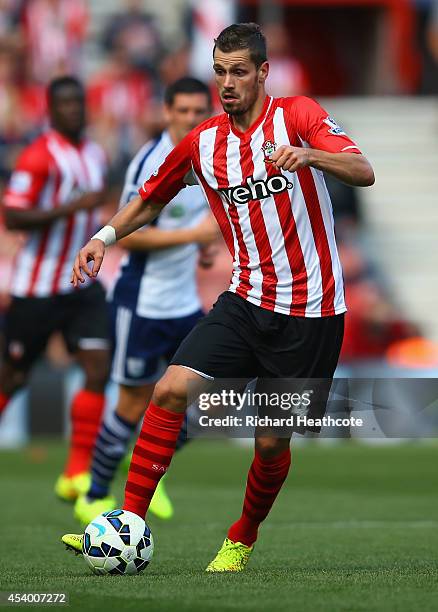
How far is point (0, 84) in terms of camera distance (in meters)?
16.2

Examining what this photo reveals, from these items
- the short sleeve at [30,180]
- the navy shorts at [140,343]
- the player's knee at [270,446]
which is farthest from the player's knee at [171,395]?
the short sleeve at [30,180]

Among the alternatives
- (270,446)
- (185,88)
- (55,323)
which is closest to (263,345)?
(270,446)

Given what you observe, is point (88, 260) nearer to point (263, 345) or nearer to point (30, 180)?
point (263, 345)

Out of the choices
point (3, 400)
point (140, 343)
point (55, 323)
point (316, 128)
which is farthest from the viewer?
point (3, 400)

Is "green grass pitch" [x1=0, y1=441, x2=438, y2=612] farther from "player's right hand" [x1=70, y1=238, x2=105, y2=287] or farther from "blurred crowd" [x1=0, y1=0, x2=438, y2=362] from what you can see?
"blurred crowd" [x1=0, y1=0, x2=438, y2=362]

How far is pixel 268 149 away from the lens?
17.9 ft

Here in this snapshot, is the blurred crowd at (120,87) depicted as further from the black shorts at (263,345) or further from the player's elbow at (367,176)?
the player's elbow at (367,176)

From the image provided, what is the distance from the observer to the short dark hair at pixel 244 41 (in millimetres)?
5426

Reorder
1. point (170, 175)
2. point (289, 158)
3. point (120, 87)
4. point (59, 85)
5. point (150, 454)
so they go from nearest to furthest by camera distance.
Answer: point (289, 158), point (150, 454), point (170, 175), point (59, 85), point (120, 87)

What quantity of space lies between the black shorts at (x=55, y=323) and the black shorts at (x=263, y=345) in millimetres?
3410

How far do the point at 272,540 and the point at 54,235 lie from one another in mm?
3148

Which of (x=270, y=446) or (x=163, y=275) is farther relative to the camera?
(x=163, y=275)

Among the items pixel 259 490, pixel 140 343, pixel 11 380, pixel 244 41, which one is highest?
pixel 244 41

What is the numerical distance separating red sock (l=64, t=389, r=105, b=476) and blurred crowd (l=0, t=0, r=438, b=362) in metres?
6.48
